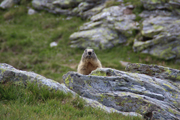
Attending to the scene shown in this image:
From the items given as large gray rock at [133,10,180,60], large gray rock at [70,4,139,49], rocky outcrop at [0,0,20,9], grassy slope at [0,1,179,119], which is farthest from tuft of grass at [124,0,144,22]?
rocky outcrop at [0,0,20,9]

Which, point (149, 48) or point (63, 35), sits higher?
point (63, 35)

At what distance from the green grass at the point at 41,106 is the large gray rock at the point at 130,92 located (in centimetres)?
82

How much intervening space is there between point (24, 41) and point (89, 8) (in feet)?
31.8

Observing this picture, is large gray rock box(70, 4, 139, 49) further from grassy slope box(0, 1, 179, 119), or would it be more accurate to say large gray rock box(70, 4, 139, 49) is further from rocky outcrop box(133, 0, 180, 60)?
rocky outcrop box(133, 0, 180, 60)

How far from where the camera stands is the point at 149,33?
48.9 feet

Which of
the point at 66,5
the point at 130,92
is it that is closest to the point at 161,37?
Result: the point at 130,92

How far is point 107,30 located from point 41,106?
14.2 m

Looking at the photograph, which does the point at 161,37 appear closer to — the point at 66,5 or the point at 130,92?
the point at 130,92

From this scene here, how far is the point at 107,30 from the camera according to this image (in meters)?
17.4

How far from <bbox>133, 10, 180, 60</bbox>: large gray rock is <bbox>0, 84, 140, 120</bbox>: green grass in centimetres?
1150

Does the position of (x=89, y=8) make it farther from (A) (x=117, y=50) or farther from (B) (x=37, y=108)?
(B) (x=37, y=108)

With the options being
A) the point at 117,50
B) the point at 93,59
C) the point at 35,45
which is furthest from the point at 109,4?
the point at 93,59

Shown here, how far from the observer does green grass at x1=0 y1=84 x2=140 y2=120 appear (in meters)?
3.87

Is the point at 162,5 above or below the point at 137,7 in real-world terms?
below
